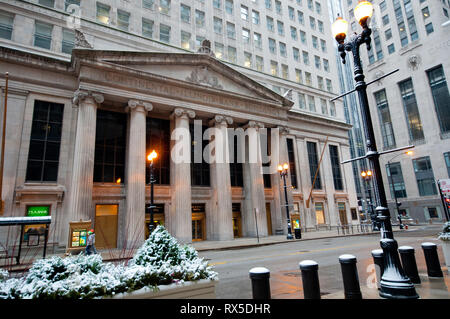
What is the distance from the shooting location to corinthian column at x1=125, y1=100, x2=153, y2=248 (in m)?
22.2

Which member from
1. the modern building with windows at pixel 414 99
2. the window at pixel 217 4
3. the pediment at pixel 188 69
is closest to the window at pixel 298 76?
the pediment at pixel 188 69

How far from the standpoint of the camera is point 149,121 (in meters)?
27.9

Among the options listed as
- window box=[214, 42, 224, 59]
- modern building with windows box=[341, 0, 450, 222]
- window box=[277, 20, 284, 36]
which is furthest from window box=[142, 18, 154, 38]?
modern building with windows box=[341, 0, 450, 222]

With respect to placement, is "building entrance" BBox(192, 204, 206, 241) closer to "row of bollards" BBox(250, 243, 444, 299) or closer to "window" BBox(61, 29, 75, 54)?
"window" BBox(61, 29, 75, 54)

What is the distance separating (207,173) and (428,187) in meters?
45.4

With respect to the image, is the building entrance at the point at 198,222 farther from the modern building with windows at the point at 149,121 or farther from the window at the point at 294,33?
the window at the point at 294,33

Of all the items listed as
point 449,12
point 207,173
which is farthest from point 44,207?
point 449,12

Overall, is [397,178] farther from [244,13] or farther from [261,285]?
[261,285]

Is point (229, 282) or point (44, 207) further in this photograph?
point (44, 207)

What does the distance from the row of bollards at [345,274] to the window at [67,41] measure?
2862 cm

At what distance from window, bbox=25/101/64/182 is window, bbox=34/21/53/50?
19.7ft

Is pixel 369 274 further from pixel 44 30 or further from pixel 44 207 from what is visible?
pixel 44 30
